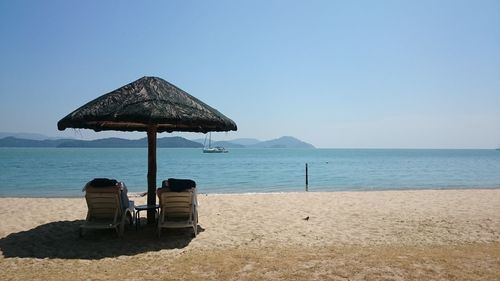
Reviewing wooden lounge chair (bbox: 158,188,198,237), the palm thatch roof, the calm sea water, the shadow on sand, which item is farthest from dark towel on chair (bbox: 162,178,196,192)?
the calm sea water

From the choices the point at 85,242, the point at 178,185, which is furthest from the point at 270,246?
the point at 85,242

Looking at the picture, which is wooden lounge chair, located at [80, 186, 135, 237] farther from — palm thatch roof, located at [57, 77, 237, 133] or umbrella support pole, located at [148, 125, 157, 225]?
palm thatch roof, located at [57, 77, 237, 133]

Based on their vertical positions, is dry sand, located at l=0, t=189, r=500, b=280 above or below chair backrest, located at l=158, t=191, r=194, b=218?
below

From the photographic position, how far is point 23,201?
12188mm

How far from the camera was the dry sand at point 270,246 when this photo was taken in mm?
5020

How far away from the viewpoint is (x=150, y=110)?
6.74m

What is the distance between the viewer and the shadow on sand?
6098 millimetres

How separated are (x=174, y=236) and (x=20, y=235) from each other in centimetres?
282

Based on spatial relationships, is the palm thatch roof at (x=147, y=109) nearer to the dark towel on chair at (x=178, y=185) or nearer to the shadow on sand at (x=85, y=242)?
the dark towel on chair at (x=178, y=185)

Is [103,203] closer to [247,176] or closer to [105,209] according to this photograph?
[105,209]

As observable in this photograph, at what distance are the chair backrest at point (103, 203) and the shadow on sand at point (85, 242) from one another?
389 millimetres

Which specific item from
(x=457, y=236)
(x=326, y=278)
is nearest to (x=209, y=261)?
(x=326, y=278)

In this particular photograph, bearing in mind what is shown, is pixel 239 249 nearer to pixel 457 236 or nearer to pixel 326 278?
pixel 326 278

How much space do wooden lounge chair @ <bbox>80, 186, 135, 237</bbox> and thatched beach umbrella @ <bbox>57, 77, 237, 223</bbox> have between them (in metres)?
1.05
